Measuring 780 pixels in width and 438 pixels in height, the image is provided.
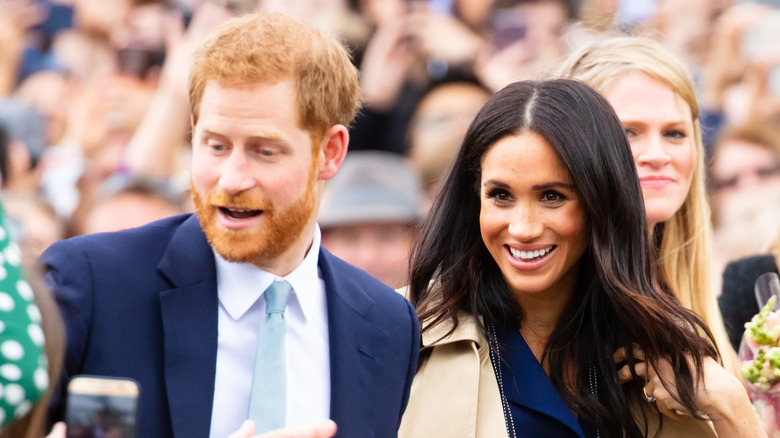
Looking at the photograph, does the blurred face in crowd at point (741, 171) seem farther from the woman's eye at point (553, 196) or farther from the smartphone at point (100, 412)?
the smartphone at point (100, 412)

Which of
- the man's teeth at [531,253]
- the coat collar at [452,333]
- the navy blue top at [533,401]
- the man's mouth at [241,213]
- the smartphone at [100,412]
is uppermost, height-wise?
the man's mouth at [241,213]

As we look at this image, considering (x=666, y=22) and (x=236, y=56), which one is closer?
(x=236, y=56)

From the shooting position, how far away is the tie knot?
2.50 meters

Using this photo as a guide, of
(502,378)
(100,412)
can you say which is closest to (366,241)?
(502,378)

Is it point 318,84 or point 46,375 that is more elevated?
point 318,84

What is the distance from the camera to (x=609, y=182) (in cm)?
313

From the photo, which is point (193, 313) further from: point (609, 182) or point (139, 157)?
point (139, 157)

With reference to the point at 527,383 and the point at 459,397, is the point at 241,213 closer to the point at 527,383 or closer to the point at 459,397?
the point at 459,397

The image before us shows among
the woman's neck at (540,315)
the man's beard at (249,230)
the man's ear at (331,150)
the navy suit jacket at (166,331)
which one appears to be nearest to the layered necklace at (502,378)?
the woman's neck at (540,315)

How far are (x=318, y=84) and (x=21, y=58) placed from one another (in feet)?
19.3

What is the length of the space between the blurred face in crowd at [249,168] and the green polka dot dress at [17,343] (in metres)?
0.85

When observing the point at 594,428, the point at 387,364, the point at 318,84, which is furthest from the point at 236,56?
the point at 594,428

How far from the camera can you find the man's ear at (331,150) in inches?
103

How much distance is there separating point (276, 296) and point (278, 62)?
572mm
